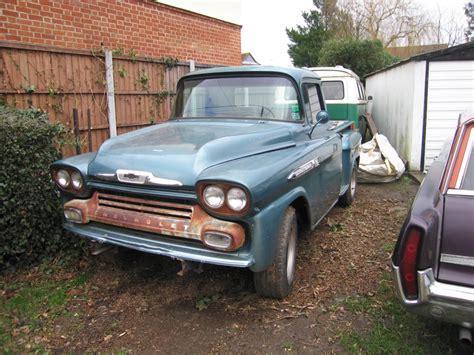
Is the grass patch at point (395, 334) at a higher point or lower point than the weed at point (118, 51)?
lower

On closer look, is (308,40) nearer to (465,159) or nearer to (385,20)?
(385,20)

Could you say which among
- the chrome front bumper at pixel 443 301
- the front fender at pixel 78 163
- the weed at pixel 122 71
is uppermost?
the weed at pixel 122 71

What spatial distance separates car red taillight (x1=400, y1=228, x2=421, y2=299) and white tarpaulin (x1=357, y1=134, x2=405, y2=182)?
5.30m

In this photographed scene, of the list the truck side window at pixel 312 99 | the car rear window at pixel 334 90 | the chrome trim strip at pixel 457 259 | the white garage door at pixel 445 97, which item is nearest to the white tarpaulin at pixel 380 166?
the white garage door at pixel 445 97

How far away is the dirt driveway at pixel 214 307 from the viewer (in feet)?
9.16

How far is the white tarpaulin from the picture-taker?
24.0ft

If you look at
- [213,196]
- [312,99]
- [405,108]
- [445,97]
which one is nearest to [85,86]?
[312,99]

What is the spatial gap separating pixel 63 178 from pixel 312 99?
8.95ft

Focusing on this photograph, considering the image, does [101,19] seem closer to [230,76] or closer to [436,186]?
[230,76]

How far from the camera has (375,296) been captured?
333cm

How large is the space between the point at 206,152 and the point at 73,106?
399 centimetres

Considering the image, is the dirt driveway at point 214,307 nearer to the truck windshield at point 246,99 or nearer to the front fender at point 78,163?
the front fender at point 78,163

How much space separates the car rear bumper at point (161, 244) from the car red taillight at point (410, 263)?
93 cm

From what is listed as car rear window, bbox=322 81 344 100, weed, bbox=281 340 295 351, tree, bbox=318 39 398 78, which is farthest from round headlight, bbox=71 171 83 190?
tree, bbox=318 39 398 78
